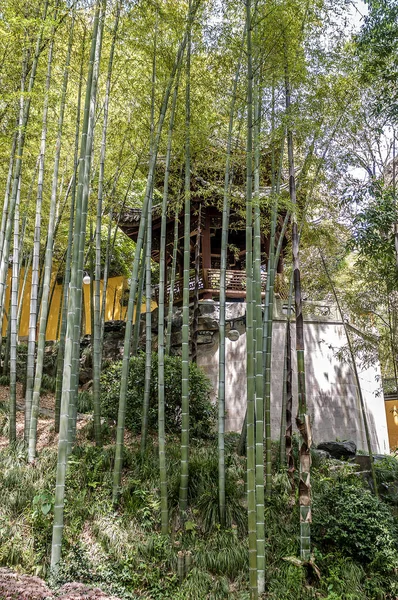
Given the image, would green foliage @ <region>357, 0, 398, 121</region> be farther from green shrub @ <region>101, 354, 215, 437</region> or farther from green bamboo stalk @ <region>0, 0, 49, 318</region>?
green shrub @ <region>101, 354, 215, 437</region>

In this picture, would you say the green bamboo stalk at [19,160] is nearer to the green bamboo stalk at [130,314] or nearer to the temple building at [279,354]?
the green bamboo stalk at [130,314]

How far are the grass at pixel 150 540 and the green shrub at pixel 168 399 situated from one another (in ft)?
3.30

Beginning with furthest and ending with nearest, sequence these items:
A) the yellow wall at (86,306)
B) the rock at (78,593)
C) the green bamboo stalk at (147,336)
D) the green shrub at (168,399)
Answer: the yellow wall at (86,306) → the green shrub at (168,399) → the green bamboo stalk at (147,336) → the rock at (78,593)

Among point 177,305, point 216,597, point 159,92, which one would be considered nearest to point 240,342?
point 177,305

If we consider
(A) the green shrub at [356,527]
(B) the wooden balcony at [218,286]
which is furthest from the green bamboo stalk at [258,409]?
(B) the wooden balcony at [218,286]

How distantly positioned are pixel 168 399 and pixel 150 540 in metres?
1.97

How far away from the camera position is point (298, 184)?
5.82 m

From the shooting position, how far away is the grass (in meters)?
3.29

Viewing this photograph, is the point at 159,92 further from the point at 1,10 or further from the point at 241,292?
the point at 241,292

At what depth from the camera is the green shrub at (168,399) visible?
17.6 feet

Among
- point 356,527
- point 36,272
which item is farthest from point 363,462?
point 36,272

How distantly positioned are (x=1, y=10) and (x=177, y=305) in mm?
5305

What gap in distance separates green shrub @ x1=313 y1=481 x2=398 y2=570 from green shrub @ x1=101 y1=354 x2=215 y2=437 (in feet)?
5.76

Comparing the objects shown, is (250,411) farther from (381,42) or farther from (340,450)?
(381,42)
